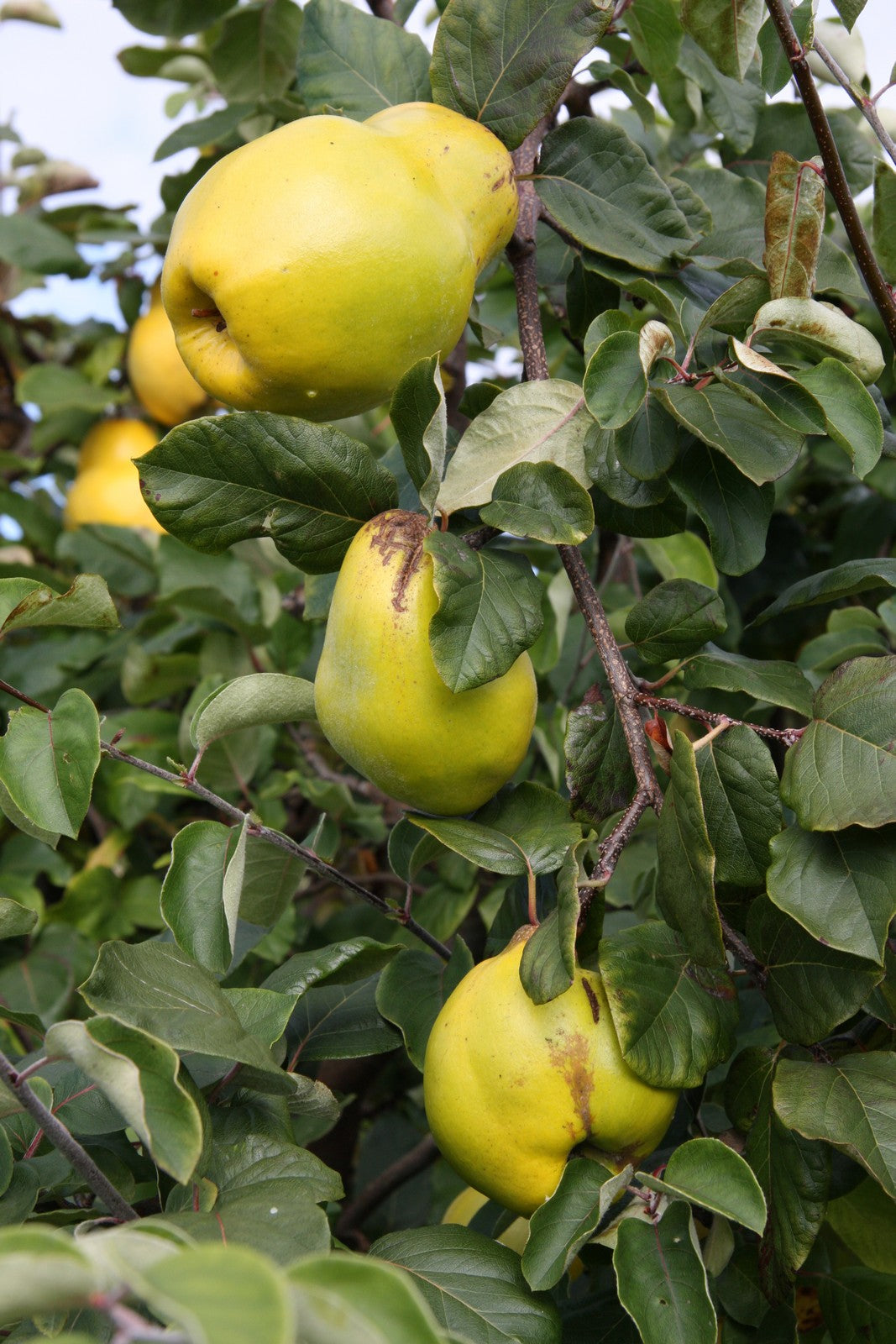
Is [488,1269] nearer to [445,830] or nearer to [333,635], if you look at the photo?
[445,830]

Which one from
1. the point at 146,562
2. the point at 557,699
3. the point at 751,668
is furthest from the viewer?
the point at 146,562

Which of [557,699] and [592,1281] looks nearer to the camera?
[592,1281]

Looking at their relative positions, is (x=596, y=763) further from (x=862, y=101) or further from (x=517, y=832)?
(x=862, y=101)

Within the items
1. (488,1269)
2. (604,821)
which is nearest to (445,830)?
(604,821)

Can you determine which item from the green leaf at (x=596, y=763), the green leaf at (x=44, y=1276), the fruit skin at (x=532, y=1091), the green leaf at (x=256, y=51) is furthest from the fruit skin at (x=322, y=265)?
the green leaf at (x=256, y=51)

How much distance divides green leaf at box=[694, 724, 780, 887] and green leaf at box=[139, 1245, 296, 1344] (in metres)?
0.40

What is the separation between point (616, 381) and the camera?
0.60 m

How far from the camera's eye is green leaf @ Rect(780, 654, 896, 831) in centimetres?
55

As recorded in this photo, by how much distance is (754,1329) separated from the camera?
0.70 meters

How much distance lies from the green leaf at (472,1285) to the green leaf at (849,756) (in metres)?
0.28

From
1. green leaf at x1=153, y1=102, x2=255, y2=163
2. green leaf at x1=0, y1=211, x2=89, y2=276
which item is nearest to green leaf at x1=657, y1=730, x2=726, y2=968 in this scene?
green leaf at x1=153, y1=102, x2=255, y2=163

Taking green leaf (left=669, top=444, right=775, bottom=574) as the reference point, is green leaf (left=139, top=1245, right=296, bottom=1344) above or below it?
above

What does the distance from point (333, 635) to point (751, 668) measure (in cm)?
25

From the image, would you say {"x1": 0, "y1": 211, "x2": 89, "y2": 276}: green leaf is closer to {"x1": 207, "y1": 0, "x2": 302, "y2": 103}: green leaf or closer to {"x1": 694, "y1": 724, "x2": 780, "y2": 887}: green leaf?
{"x1": 207, "y1": 0, "x2": 302, "y2": 103}: green leaf
